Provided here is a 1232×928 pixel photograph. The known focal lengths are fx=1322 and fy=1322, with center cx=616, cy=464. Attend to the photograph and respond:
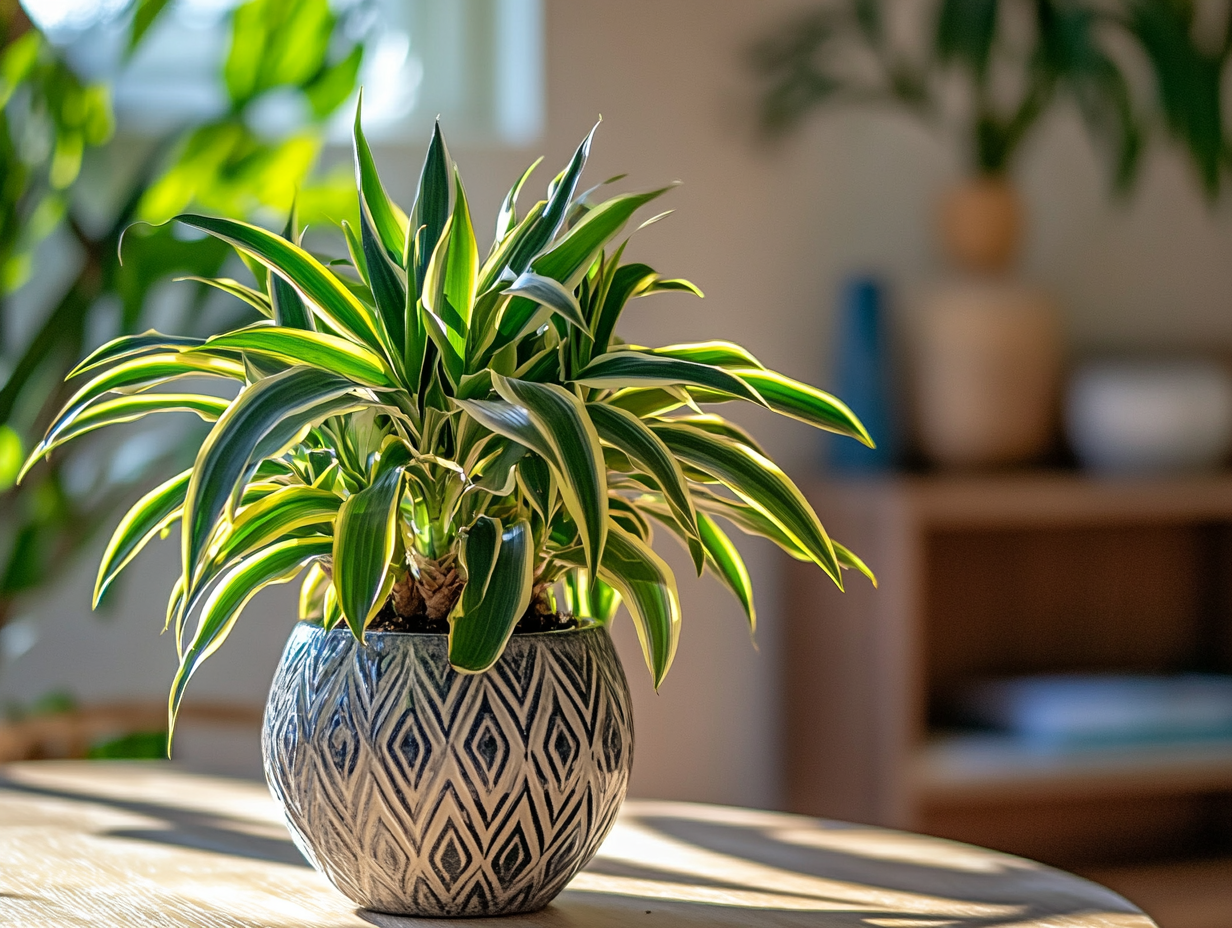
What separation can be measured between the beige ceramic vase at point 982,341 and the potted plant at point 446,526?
4.42 feet

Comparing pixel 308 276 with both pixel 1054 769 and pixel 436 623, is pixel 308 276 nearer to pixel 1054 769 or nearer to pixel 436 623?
pixel 436 623

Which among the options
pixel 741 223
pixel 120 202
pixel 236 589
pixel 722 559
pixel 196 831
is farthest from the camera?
pixel 741 223

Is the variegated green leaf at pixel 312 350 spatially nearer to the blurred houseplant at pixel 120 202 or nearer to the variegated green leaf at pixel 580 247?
the variegated green leaf at pixel 580 247

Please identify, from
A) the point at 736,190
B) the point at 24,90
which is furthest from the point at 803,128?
the point at 24,90

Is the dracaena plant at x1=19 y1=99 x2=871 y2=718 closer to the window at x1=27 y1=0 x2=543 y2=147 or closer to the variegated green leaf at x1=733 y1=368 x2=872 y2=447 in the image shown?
the variegated green leaf at x1=733 y1=368 x2=872 y2=447

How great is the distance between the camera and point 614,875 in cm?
86

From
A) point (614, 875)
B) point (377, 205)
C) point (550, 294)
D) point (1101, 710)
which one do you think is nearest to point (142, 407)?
point (377, 205)

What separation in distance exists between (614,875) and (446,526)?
29 cm

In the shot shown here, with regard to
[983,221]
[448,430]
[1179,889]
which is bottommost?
[1179,889]

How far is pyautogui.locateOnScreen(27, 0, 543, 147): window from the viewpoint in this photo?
6.22 ft

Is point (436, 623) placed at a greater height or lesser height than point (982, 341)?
lesser

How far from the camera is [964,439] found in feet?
6.71

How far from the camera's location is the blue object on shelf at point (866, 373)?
206cm

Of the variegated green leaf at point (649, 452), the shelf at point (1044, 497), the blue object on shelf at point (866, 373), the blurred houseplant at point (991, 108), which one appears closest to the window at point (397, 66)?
the blurred houseplant at point (991, 108)
